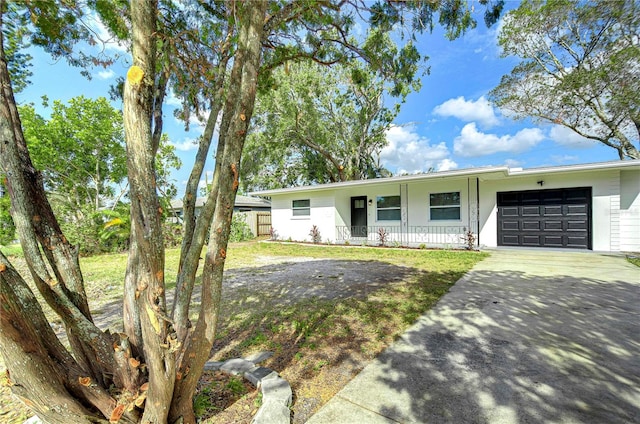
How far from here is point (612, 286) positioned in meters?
4.64

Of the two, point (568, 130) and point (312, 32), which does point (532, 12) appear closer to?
point (568, 130)

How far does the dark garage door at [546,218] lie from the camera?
8445 millimetres

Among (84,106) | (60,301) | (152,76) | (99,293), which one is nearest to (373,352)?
(60,301)

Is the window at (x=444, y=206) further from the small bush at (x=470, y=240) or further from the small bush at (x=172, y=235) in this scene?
the small bush at (x=172, y=235)

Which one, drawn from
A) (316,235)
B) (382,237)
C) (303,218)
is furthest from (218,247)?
(303,218)

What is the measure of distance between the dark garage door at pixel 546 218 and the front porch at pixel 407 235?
1309 mm

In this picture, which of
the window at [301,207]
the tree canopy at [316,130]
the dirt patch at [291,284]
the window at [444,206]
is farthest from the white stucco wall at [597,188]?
the tree canopy at [316,130]

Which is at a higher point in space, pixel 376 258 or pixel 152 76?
pixel 152 76

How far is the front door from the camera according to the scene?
12.5 meters

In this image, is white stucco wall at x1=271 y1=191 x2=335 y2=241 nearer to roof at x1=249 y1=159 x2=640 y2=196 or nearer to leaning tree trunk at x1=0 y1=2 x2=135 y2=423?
roof at x1=249 y1=159 x2=640 y2=196

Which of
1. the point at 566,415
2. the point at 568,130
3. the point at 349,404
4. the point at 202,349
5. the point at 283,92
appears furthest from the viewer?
the point at 283,92

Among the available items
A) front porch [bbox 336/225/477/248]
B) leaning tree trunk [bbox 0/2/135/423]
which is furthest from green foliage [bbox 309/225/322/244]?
leaning tree trunk [bbox 0/2/135/423]

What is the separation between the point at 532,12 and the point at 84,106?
21.1 metres

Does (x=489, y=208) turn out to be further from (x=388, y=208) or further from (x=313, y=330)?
(x=313, y=330)
